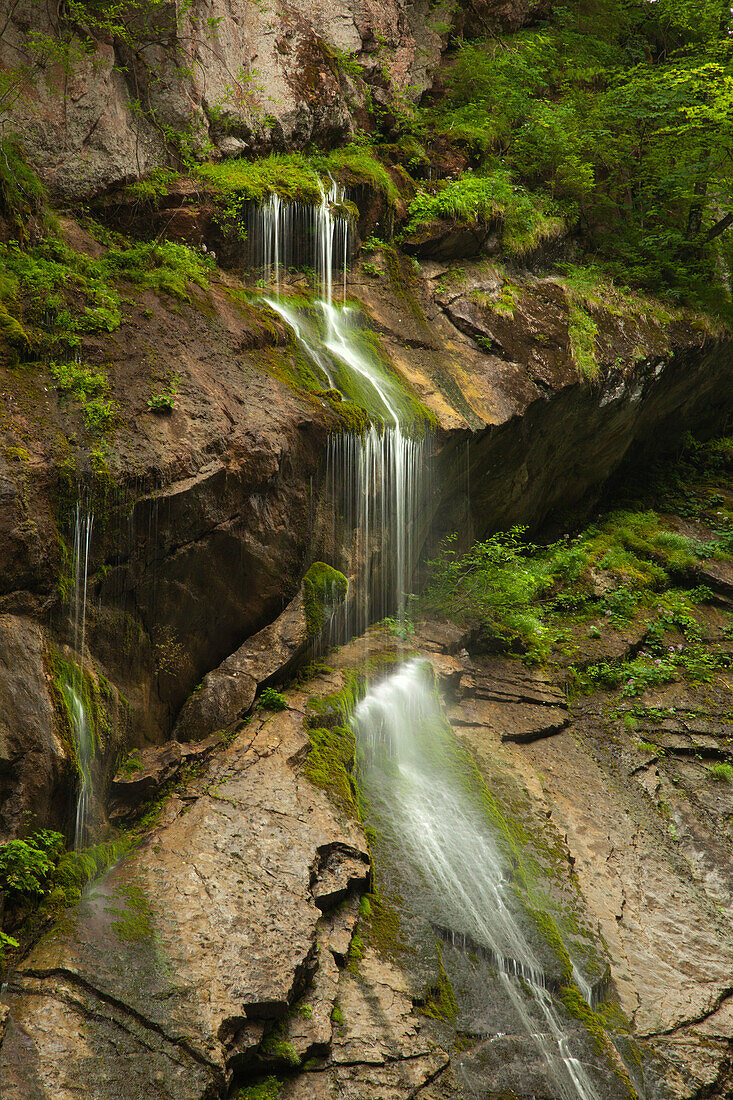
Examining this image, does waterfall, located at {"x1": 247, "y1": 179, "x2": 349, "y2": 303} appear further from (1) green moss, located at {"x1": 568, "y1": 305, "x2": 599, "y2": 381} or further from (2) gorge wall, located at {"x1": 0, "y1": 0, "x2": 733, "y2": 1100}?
(1) green moss, located at {"x1": 568, "y1": 305, "x2": 599, "y2": 381}

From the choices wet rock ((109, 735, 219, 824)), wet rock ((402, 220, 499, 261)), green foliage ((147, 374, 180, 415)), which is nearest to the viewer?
wet rock ((109, 735, 219, 824))

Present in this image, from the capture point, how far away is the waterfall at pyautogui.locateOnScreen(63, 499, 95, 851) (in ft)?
16.7

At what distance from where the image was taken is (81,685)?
5.30 metres

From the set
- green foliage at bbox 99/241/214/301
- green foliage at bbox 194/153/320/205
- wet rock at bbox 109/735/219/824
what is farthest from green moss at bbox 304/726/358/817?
green foliage at bbox 194/153/320/205

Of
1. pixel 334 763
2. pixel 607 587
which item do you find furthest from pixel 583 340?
pixel 334 763

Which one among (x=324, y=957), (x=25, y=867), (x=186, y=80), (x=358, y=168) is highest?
(x=186, y=80)

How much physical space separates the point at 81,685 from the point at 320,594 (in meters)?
2.84

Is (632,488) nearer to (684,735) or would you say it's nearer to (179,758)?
(684,735)

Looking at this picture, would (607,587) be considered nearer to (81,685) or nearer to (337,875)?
(337,875)

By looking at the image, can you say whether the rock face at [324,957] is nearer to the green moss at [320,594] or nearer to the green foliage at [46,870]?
the green foliage at [46,870]

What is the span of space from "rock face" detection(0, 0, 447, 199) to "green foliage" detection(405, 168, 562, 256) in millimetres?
1832

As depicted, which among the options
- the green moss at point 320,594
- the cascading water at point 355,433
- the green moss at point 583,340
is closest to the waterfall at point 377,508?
the cascading water at point 355,433

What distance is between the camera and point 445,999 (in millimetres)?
5160

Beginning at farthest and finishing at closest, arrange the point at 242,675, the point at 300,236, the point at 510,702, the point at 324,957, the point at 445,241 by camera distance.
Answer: the point at 445,241, the point at 300,236, the point at 510,702, the point at 242,675, the point at 324,957
